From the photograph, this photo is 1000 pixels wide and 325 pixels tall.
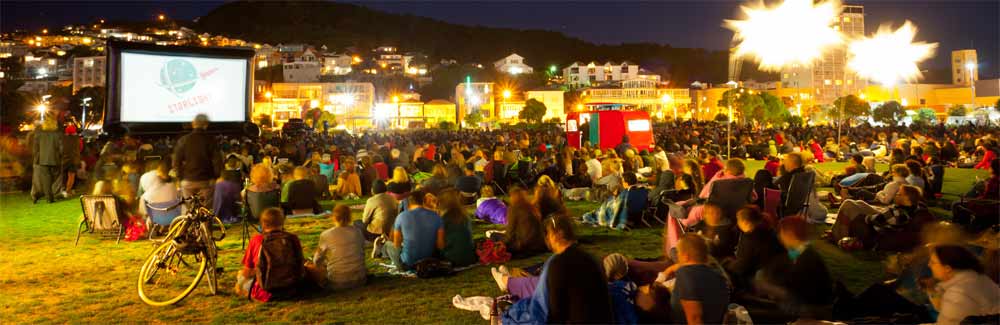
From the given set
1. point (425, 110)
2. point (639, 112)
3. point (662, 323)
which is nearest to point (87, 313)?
point (662, 323)

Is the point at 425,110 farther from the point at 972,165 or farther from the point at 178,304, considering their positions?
the point at 178,304

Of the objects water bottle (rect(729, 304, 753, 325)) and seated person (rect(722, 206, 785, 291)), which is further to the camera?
seated person (rect(722, 206, 785, 291))

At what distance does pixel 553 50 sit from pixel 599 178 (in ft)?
491

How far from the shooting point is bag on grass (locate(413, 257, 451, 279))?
6324 mm

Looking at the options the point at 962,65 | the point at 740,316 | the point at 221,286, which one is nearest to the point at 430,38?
the point at 962,65

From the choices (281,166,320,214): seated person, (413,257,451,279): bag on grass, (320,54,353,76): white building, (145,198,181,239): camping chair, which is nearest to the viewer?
(413,257,451,279): bag on grass

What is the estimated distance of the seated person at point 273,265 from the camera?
207 inches

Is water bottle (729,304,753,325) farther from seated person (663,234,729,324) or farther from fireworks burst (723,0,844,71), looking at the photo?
fireworks burst (723,0,844,71)

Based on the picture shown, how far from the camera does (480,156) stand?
14664mm

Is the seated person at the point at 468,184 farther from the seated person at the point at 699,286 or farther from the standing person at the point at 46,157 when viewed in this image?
the seated person at the point at 699,286

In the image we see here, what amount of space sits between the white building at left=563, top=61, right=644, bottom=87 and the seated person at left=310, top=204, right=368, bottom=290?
10882 cm

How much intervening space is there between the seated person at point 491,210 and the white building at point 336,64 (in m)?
106

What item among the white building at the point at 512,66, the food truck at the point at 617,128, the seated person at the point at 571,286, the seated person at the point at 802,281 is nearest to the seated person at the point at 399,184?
the seated person at the point at 802,281

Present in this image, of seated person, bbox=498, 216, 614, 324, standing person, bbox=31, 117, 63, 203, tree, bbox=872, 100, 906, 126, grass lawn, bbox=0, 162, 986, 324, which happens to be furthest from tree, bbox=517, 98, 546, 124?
seated person, bbox=498, 216, 614, 324
